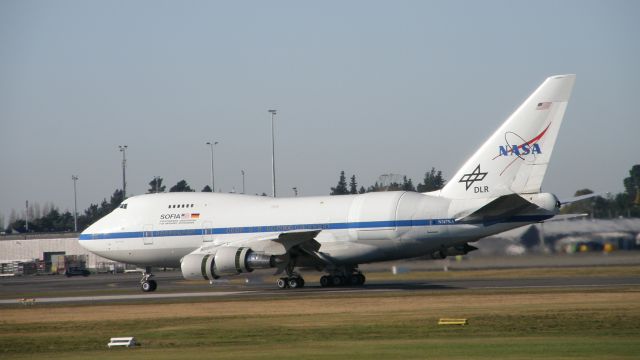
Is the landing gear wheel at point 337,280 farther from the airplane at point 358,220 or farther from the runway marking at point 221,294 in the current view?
the runway marking at point 221,294

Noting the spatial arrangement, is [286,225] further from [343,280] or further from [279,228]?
[343,280]

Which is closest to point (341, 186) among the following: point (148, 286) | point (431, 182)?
point (431, 182)

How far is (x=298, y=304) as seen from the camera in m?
33.9

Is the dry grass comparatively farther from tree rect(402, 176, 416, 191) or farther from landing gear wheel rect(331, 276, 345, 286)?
tree rect(402, 176, 416, 191)

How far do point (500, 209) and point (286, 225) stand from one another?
1077 cm

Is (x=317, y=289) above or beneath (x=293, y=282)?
beneath

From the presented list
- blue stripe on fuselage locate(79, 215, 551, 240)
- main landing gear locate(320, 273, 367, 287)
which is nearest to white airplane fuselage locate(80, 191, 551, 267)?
blue stripe on fuselage locate(79, 215, 551, 240)

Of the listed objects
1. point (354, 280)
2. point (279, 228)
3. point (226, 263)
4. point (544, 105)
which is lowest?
point (354, 280)

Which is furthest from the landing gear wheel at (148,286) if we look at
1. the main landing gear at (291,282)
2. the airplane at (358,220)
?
the main landing gear at (291,282)

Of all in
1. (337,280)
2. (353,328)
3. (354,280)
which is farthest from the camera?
(337,280)

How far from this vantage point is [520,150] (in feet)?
131

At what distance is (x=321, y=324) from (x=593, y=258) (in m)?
24.8

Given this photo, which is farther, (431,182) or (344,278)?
(431,182)

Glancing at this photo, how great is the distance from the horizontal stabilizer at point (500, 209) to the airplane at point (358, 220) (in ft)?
0.14
